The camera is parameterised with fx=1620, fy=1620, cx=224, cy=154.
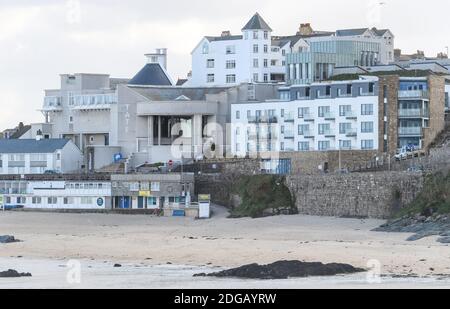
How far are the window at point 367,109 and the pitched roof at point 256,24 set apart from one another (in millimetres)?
16802

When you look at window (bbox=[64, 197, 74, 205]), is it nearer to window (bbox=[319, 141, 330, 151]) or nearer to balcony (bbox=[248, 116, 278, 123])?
balcony (bbox=[248, 116, 278, 123])

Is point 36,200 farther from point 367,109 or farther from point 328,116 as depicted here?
point 367,109

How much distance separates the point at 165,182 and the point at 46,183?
315 inches

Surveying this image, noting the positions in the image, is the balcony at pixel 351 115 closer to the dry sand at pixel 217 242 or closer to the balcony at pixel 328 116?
the balcony at pixel 328 116

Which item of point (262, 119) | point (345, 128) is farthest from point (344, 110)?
point (262, 119)

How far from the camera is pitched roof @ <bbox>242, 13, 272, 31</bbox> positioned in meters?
100

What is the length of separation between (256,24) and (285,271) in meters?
48.1

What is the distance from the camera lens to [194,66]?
4067 inches

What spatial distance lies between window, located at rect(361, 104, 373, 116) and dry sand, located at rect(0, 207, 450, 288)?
922cm

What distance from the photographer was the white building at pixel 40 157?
95.6 m

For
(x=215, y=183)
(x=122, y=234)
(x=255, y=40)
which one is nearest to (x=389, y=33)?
(x=255, y=40)

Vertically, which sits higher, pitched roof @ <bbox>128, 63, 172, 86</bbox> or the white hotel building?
pitched roof @ <bbox>128, 63, 172, 86</bbox>

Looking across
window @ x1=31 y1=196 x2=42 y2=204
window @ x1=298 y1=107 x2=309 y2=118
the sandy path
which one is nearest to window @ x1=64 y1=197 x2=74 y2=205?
window @ x1=31 y1=196 x2=42 y2=204

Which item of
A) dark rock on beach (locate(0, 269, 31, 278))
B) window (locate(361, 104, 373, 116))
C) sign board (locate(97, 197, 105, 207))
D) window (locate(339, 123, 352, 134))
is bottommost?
dark rock on beach (locate(0, 269, 31, 278))
